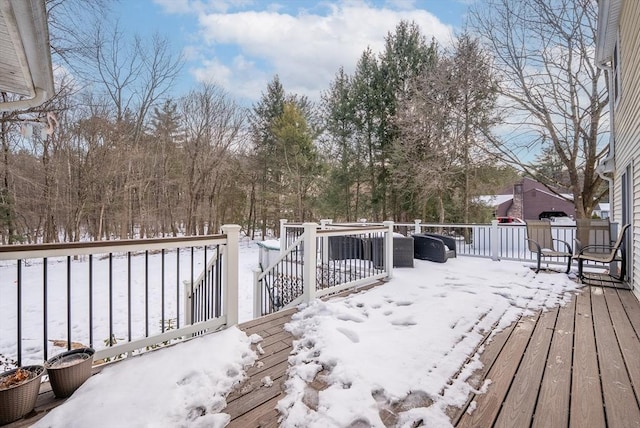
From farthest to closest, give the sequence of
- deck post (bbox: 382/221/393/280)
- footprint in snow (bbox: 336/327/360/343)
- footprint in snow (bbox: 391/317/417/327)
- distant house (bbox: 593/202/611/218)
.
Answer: distant house (bbox: 593/202/611/218) < deck post (bbox: 382/221/393/280) < footprint in snow (bbox: 391/317/417/327) < footprint in snow (bbox: 336/327/360/343)

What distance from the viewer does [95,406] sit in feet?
5.38

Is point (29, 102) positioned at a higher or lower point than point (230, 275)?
higher

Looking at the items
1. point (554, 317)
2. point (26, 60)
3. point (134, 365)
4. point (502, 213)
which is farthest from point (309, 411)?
point (502, 213)

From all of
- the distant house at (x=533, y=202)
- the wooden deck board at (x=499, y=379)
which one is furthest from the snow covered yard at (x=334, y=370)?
the distant house at (x=533, y=202)

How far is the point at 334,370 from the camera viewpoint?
2062 millimetres

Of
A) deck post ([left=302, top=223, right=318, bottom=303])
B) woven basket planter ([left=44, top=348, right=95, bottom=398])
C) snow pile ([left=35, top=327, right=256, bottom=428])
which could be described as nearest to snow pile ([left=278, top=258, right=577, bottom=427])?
deck post ([left=302, top=223, right=318, bottom=303])

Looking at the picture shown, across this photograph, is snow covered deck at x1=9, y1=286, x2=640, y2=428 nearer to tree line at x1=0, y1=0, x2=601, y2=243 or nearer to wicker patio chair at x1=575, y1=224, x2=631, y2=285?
wicker patio chair at x1=575, y1=224, x2=631, y2=285

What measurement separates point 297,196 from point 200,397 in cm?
1442

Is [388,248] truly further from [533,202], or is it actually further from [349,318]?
[533,202]

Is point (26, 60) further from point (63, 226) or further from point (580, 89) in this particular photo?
point (580, 89)

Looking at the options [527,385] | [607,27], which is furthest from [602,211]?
[527,385]

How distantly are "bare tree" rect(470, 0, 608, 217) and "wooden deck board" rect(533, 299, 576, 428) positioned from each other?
28.7 ft

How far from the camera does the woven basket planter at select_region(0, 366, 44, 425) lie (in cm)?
155

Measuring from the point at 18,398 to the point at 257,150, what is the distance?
16.0 meters
